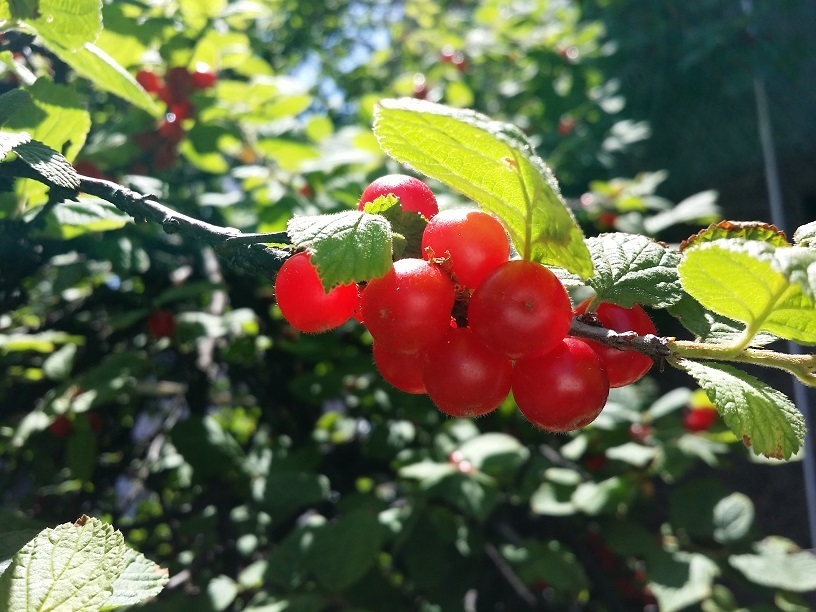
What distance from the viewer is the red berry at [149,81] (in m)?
1.64

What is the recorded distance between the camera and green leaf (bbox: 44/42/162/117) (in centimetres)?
88

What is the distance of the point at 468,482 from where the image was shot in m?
1.65

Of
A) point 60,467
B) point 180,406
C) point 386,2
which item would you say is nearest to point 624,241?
point 180,406

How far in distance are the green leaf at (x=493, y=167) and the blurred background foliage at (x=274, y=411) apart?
1.96 feet

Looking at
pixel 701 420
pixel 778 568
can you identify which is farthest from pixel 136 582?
pixel 701 420

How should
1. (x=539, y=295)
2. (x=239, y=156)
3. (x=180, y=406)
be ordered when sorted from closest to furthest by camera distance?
1. (x=539, y=295)
2. (x=180, y=406)
3. (x=239, y=156)

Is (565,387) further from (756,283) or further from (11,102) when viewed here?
(11,102)

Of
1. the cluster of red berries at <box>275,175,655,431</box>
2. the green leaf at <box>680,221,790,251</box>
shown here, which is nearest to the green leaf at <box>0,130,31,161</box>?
the cluster of red berries at <box>275,175,655,431</box>

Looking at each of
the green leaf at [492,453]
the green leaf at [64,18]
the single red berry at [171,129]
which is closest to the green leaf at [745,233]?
the green leaf at [64,18]

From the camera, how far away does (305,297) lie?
25.0 inches

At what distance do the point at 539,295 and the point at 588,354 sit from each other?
98 millimetres

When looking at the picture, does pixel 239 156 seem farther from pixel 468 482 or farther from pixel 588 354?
pixel 588 354

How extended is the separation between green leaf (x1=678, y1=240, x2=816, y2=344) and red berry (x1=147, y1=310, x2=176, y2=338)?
63.2 inches

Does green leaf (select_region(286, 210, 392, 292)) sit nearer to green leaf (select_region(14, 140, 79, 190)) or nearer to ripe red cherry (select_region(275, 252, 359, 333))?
ripe red cherry (select_region(275, 252, 359, 333))
